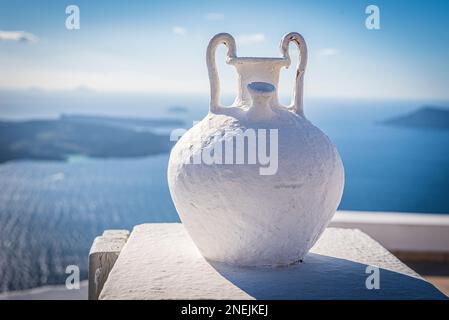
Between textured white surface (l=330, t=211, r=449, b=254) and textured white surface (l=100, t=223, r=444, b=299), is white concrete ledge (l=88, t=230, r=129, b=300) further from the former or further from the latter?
textured white surface (l=330, t=211, r=449, b=254)

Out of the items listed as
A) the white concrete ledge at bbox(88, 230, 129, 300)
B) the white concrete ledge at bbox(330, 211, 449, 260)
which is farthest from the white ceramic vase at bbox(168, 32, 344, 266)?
the white concrete ledge at bbox(330, 211, 449, 260)

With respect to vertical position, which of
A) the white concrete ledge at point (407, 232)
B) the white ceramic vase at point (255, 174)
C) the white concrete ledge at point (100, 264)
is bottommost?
the white concrete ledge at point (407, 232)

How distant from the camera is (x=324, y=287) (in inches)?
86.2

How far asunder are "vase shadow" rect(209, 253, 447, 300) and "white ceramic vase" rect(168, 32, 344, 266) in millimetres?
76

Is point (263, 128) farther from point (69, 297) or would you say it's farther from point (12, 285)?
point (12, 285)

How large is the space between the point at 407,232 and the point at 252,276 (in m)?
2.07

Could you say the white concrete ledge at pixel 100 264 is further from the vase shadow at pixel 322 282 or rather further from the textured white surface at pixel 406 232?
the textured white surface at pixel 406 232

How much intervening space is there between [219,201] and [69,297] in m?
1.79

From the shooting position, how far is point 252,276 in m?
2.30

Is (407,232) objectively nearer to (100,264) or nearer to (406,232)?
(406,232)

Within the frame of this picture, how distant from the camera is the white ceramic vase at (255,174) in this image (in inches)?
88.6

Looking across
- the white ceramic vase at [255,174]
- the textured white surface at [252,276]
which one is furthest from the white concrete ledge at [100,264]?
the white ceramic vase at [255,174]
